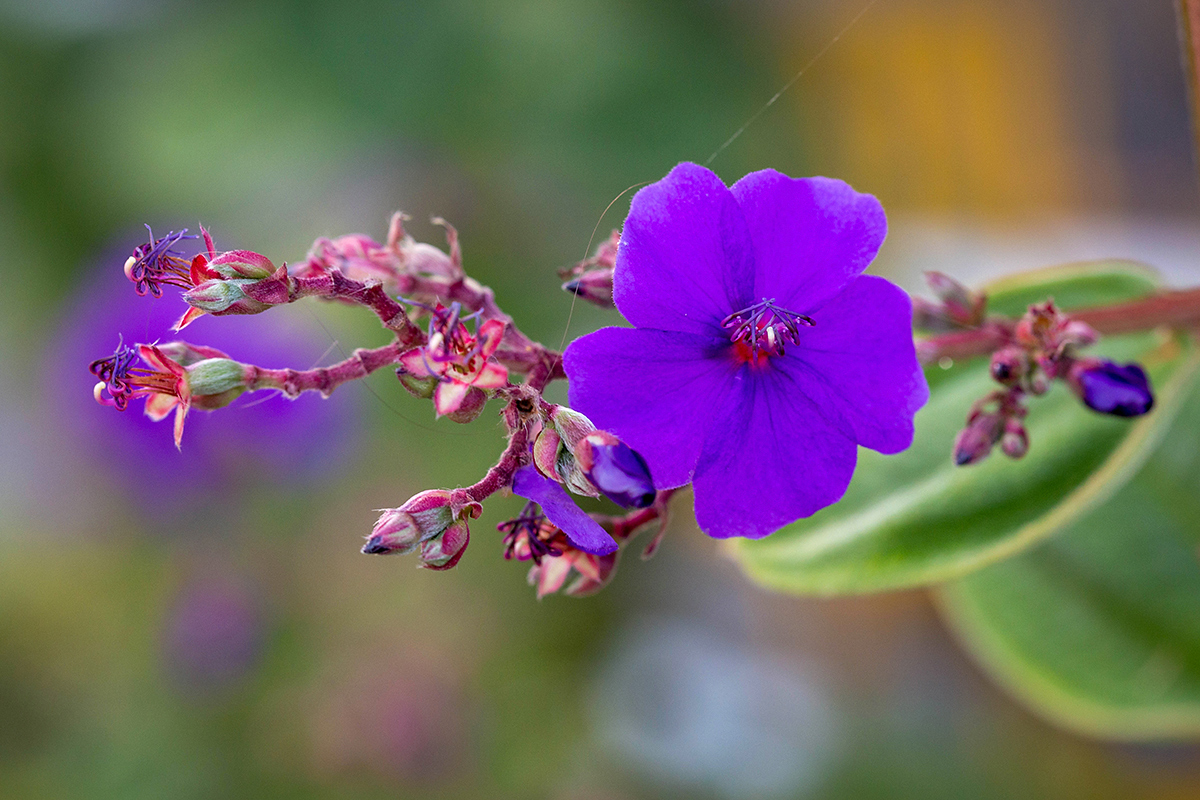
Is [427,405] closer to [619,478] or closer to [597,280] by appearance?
[597,280]

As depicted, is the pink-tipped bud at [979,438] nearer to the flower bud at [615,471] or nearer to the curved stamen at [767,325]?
the curved stamen at [767,325]

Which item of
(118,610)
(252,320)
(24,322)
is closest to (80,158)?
(24,322)

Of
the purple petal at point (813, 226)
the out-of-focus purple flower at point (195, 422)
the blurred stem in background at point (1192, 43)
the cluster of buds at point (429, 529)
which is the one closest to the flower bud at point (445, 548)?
the cluster of buds at point (429, 529)

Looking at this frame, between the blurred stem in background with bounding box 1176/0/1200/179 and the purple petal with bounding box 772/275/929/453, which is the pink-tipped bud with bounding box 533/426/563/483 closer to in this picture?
the purple petal with bounding box 772/275/929/453

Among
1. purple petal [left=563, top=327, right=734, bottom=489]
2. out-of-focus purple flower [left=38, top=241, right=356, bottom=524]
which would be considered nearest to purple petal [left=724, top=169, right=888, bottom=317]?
purple petal [left=563, top=327, right=734, bottom=489]

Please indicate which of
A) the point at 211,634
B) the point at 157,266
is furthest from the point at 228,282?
the point at 211,634

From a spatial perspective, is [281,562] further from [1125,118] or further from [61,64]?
[1125,118]

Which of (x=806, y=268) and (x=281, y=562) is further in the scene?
(x=281, y=562)
